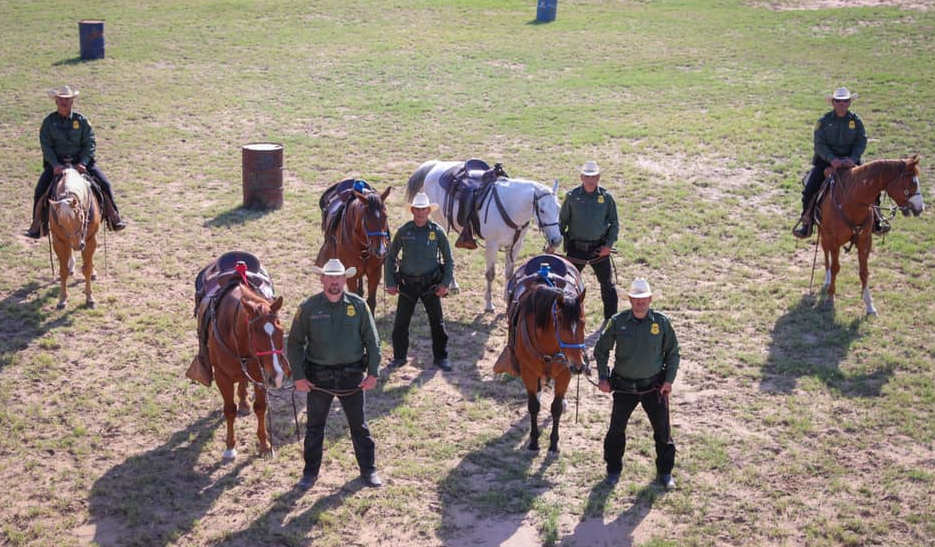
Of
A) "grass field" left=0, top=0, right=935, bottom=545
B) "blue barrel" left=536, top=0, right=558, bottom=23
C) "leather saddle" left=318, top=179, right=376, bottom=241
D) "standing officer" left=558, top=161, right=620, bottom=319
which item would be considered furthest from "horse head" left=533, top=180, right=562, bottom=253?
"blue barrel" left=536, top=0, right=558, bottom=23

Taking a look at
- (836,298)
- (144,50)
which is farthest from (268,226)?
(144,50)

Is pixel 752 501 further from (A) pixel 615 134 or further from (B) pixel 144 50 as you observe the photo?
(B) pixel 144 50

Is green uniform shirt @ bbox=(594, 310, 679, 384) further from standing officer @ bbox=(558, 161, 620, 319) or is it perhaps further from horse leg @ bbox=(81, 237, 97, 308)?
horse leg @ bbox=(81, 237, 97, 308)

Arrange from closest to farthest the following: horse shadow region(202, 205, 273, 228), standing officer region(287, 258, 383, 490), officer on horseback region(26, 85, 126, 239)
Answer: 1. standing officer region(287, 258, 383, 490)
2. officer on horseback region(26, 85, 126, 239)
3. horse shadow region(202, 205, 273, 228)

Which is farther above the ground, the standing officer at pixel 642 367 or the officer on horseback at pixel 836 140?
the officer on horseback at pixel 836 140

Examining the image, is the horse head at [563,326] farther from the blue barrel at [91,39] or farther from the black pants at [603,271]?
the blue barrel at [91,39]

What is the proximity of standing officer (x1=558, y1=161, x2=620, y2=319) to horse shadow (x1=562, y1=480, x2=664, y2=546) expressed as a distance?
150 inches

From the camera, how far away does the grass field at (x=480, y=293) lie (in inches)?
340

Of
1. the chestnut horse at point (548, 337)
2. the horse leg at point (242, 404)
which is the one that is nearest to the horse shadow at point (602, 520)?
the chestnut horse at point (548, 337)

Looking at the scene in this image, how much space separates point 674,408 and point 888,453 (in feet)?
7.02

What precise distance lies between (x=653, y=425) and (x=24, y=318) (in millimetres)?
8116

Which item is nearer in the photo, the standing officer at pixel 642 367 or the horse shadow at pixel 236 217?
the standing officer at pixel 642 367

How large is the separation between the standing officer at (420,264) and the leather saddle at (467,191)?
5.21 feet

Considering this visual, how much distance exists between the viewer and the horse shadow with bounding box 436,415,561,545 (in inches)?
329
